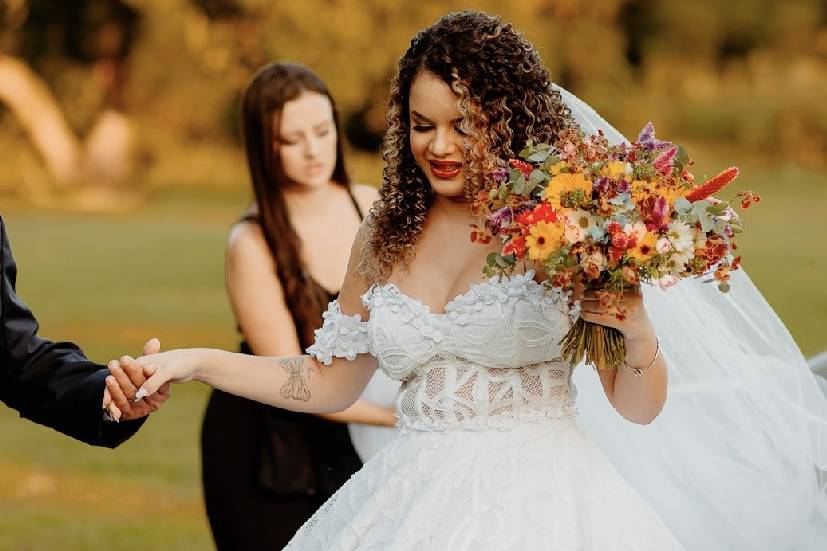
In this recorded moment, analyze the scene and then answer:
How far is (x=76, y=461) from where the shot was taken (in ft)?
37.8

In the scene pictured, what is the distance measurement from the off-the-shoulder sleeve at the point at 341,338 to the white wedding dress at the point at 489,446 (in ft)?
0.41

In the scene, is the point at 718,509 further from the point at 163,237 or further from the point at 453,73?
the point at 163,237

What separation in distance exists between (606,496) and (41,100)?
107 ft

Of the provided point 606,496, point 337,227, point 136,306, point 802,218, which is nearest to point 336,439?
point 337,227

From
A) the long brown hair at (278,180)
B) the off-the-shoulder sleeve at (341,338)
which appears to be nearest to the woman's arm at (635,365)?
the off-the-shoulder sleeve at (341,338)

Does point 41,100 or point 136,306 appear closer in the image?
point 136,306

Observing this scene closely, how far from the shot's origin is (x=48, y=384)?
4.33 meters

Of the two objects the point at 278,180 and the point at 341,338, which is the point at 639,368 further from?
the point at 278,180

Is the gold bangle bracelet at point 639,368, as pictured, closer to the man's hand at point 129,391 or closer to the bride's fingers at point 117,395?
the man's hand at point 129,391

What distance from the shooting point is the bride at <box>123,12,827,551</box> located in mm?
3539

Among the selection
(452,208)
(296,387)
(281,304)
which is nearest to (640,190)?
(452,208)

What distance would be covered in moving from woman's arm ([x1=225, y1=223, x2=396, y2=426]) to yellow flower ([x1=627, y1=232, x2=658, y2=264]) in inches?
91.7

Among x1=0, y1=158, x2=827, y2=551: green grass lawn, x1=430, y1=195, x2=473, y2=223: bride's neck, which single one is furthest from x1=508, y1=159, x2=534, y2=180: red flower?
x1=0, y1=158, x2=827, y2=551: green grass lawn

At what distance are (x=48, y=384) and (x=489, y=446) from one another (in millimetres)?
1395
